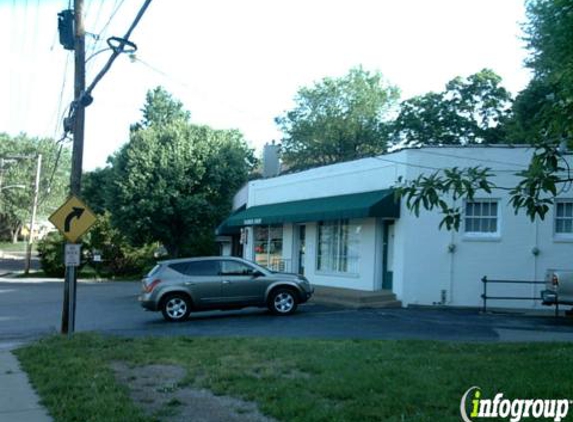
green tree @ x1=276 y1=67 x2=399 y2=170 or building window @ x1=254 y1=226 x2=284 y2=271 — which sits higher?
green tree @ x1=276 y1=67 x2=399 y2=170

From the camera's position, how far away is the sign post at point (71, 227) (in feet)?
46.6

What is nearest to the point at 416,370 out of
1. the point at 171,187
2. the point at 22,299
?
the point at 22,299

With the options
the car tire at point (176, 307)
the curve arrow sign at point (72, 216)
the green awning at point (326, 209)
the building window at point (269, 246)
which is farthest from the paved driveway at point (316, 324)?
the building window at point (269, 246)

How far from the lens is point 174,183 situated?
1559 inches

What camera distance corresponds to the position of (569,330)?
571 inches

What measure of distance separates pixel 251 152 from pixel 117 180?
1236cm

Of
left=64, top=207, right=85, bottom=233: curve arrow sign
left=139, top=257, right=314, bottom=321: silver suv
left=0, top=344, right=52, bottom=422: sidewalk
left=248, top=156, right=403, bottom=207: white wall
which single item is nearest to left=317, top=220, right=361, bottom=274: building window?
left=248, top=156, right=403, bottom=207: white wall

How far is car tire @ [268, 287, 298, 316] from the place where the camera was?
57.7 ft

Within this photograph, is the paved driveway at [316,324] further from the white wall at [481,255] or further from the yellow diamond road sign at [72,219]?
the yellow diamond road sign at [72,219]

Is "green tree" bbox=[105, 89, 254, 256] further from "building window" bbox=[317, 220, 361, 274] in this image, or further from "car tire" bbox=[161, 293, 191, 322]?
"car tire" bbox=[161, 293, 191, 322]

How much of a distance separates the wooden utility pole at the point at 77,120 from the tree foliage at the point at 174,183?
23244 mm

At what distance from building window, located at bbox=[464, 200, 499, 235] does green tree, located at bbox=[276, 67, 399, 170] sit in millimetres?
36493

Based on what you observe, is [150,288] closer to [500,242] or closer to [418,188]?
[500,242]

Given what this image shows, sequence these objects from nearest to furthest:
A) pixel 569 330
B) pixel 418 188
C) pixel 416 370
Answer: pixel 418 188, pixel 416 370, pixel 569 330
